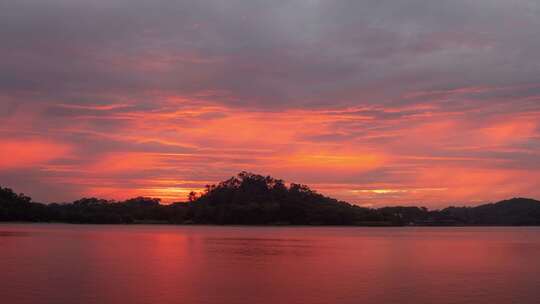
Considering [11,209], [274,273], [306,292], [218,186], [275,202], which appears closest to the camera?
[306,292]

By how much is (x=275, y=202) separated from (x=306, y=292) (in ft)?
473

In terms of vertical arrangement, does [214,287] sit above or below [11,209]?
below

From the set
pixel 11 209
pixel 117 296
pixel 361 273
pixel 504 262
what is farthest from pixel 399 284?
pixel 11 209

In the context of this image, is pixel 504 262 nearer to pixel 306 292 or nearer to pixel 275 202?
pixel 306 292

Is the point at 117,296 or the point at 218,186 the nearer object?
the point at 117,296

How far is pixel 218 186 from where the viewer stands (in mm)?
182375

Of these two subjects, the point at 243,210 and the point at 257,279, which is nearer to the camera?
the point at 257,279

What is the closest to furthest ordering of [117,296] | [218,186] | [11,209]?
[117,296]
[11,209]
[218,186]

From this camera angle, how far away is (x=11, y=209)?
147500 millimetres

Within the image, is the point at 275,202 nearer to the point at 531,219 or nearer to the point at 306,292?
the point at 531,219

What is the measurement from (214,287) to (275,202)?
143 metres

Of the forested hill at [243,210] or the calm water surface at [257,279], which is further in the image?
the forested hill at [243,210]

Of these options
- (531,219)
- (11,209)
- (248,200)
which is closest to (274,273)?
(11,209)

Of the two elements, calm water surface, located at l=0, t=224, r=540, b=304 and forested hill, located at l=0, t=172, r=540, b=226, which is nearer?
calm water surface, located at l=0, t=224, r=540, b=304
